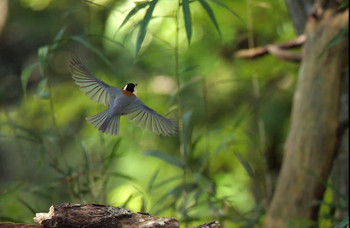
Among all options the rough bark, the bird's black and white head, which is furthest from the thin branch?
the bird's black and white head

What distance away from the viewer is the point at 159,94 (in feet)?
9.93

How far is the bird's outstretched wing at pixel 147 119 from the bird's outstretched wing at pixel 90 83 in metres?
0.03

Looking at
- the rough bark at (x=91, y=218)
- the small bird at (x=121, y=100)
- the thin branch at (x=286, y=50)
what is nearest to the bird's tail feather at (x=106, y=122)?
the small bird at (x=121, y=100)

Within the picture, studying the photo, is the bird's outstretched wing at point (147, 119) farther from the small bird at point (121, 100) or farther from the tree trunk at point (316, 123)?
the tree trunk at point (316, 123)

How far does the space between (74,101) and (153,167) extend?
2.03 feet

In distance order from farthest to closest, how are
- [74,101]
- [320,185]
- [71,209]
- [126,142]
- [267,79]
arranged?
[267,79], [74,101], [126,142], [320,185], [71,209]

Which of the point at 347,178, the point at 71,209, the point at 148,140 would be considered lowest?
the point at 347,178

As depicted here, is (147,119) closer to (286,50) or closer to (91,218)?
(91,218)

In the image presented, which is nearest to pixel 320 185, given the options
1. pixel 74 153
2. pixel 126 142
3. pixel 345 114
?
pixel 345 114

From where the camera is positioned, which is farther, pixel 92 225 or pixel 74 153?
pixel 74 153

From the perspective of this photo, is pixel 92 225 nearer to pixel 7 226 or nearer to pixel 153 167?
pixel 7 226

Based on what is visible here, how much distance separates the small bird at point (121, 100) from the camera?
0.59m

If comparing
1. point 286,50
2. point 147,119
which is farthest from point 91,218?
point 286,50

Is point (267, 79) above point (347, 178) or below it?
above
